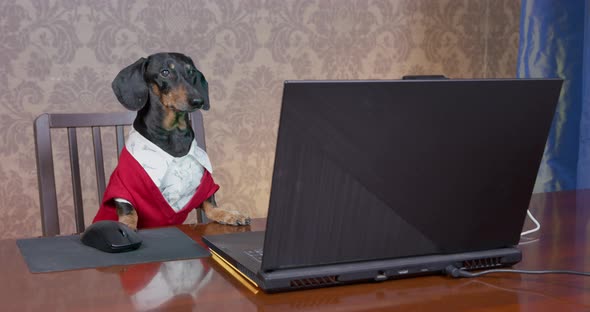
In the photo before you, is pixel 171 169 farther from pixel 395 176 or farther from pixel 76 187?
pixel 395 176

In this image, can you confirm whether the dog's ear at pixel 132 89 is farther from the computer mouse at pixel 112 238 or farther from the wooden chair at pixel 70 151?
the computer mouse at pixel 112 238

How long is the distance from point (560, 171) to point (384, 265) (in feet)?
5.68

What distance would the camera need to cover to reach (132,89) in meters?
1.58

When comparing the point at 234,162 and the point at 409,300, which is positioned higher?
the point at 409,300

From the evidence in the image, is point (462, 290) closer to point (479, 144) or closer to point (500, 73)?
point (479, 144)

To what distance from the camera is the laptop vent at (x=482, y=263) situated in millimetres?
863

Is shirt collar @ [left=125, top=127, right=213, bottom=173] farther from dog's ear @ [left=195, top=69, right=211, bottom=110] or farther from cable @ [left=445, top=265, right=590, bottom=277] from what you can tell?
cable @ [left=445, top=265, right=590, bottom=277]

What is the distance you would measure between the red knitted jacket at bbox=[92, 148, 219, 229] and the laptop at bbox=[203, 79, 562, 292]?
2.17ft

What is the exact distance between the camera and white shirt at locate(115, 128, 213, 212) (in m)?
1.51

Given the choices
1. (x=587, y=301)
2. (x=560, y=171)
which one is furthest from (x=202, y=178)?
(x=560, y=171)

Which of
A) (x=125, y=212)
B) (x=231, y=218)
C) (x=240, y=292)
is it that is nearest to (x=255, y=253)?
(x=240, y=292)

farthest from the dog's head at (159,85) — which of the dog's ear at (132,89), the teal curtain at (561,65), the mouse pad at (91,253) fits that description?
the teal curtain at (561,65)

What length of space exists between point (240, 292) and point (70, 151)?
2.98 ft

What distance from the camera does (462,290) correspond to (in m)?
0.80
